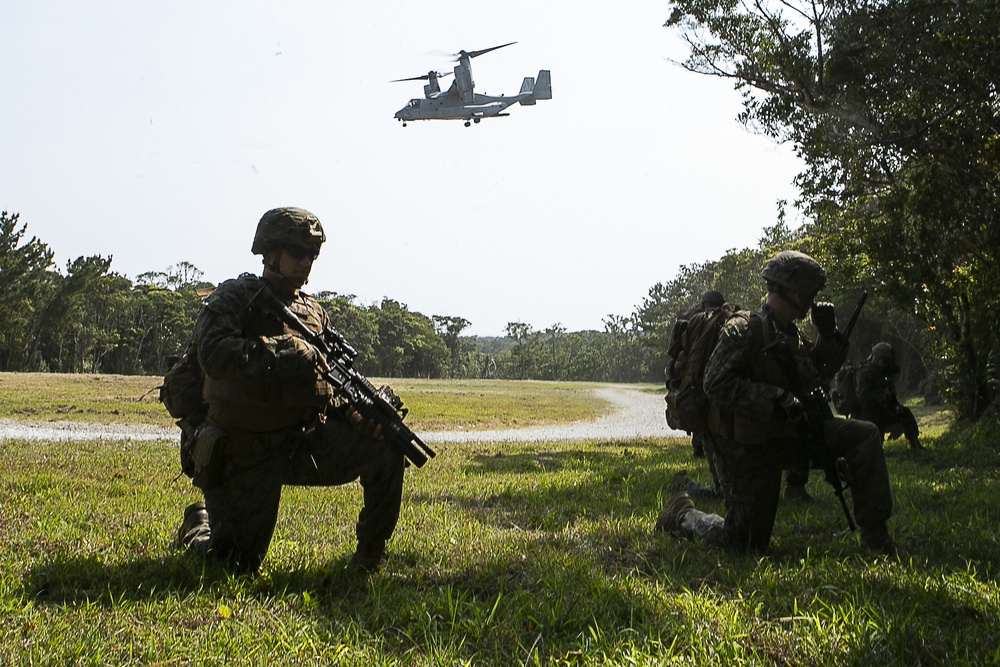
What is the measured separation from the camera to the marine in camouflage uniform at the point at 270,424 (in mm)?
3924

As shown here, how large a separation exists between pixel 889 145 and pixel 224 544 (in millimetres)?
11433

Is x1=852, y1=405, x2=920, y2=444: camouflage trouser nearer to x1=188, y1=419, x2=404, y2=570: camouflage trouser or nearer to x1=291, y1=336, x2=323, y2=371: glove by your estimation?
x1=188, y1=419, x2=404, y2=570: camouflage trouser

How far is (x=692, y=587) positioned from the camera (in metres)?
4.26

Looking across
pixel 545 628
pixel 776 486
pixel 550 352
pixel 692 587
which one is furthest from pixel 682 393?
pixel 550 352

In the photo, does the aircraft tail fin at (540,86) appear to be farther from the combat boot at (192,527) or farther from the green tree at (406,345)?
the green tree at (406,345)

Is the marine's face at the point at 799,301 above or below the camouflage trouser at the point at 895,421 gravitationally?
above

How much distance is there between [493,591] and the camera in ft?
13.6

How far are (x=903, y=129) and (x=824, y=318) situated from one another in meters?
7.85

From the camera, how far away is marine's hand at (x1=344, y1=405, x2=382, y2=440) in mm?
4391

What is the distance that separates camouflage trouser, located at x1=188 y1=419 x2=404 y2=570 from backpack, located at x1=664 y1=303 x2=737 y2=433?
101 inches

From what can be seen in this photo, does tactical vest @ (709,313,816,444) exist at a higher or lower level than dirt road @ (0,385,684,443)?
higher

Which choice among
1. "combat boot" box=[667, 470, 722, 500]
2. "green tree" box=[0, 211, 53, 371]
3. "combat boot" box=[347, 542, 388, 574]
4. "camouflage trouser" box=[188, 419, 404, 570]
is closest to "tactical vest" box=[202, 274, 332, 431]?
"camouflage trouser" box=[188, 419, 404, 570]

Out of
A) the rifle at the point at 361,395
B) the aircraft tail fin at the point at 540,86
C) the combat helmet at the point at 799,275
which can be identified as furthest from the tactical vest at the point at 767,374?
the aircraft tail fin at the point at 540,86

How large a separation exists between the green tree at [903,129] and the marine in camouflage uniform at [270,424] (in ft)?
30.4
